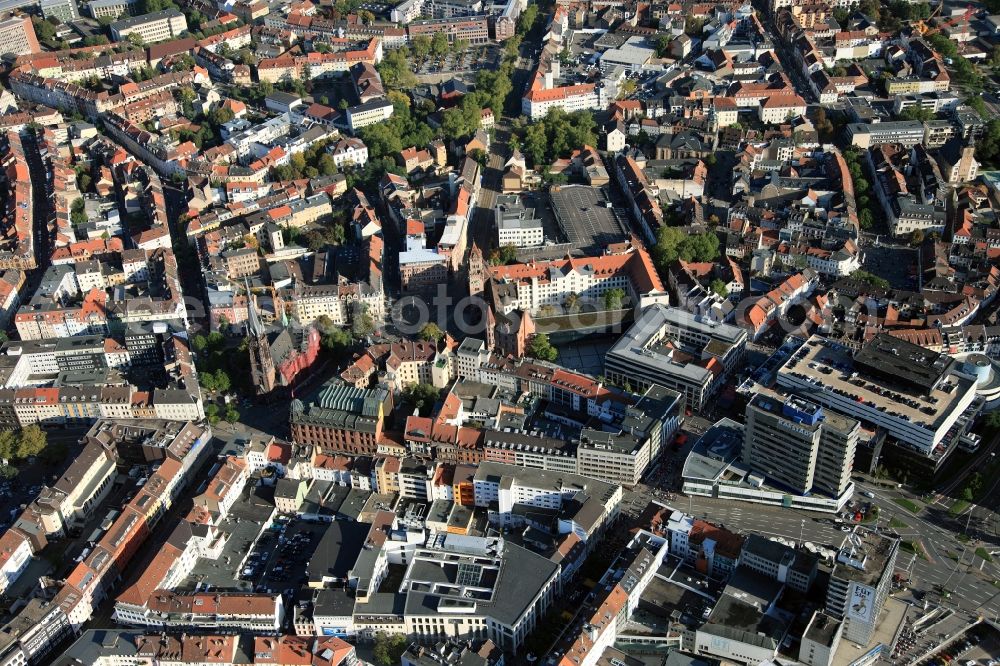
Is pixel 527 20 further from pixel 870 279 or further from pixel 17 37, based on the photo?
pixel 870 279

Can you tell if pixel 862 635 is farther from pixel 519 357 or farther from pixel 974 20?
pixel 974 20

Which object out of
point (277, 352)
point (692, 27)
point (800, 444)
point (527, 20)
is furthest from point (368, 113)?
point (800, 444)

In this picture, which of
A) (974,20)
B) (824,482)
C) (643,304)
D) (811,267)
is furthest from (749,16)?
(824,482)

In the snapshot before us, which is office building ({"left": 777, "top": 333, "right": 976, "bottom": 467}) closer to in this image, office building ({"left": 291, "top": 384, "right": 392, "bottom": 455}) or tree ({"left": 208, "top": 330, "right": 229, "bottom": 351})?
office building ({"left": 291, "top": 384, "right": 392, "bottom": 455})

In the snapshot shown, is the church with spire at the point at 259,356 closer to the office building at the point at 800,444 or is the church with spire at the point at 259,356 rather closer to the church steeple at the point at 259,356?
the church steeple at the point at 259,356

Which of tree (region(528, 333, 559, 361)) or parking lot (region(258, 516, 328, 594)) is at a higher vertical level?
tree (region(528, 333, 559, 361))

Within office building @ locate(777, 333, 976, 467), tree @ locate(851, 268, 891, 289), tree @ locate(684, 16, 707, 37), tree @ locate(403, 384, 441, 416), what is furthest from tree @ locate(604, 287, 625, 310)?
tree @ locate(684, 16, 707, 37)
